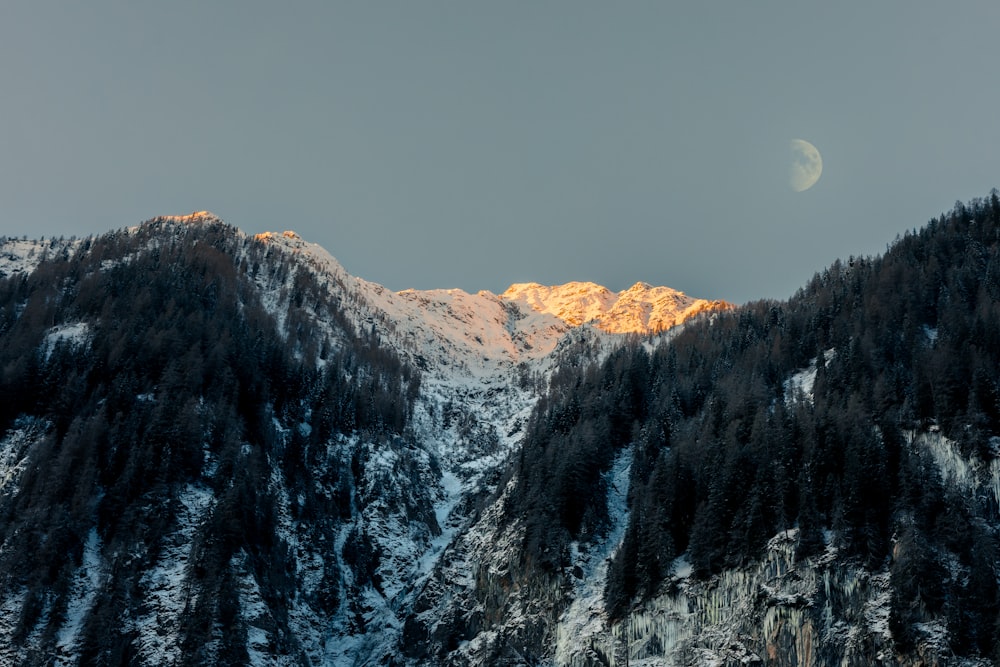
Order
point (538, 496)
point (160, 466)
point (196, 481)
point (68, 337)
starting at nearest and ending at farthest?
point (538, 496) → point (160, 466) → point (196, 481) → point (68, 337)

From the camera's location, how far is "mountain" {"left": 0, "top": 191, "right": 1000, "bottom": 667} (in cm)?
8831

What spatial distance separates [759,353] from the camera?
139 meters

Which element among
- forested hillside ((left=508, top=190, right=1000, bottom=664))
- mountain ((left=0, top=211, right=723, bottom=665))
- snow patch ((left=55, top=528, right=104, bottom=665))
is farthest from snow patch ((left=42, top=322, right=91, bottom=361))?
forested hillside ((left=508, top=190, right=1000, bottom=664))

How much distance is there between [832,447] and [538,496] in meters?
42.0

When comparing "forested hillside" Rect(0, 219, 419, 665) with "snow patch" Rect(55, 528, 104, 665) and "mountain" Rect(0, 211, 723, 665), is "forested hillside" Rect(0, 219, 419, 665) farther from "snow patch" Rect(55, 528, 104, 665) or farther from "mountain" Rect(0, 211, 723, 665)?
"mountain" Rect(0, 211, 723, 665)

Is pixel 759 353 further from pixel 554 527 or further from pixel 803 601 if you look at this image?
pixel 803 601

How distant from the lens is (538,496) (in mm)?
123750

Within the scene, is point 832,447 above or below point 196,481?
below

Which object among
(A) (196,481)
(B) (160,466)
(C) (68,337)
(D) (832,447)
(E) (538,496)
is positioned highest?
(C) (68,337)

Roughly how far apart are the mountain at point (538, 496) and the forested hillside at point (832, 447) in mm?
355

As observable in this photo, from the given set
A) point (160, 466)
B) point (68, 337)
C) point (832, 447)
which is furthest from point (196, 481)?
point (832, 447)

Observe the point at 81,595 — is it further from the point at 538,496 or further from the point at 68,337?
the point at 538,496

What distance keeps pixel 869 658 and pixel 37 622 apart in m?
93.7

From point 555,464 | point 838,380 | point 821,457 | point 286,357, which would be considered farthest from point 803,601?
point 286,357
